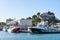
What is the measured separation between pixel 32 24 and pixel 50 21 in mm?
7773

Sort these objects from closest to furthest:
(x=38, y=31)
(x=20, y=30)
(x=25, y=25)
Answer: (x=38, y=31) → (x=20, y=30) → (x=25, y=25)

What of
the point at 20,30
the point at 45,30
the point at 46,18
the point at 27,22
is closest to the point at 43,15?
the point at 46,18

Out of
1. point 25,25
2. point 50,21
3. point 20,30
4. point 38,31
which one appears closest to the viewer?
point 38,31

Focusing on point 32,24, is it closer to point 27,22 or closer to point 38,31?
point 27,22

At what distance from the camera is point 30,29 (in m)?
62.4

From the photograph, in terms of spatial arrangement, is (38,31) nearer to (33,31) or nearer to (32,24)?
(33,31)

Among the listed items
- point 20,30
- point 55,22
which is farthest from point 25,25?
point 55,22

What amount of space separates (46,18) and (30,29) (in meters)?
25.4

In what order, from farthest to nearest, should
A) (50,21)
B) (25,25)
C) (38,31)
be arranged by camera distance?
1. (50,21)
2. (25,25)
3. (38,31)

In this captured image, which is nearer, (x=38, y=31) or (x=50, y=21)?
(x=38, y=31)

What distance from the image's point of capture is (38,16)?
8775 centimetres

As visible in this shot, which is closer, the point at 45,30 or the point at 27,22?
the point at 45,30

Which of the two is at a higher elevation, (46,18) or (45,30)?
(46,18)

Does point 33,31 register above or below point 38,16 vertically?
below
